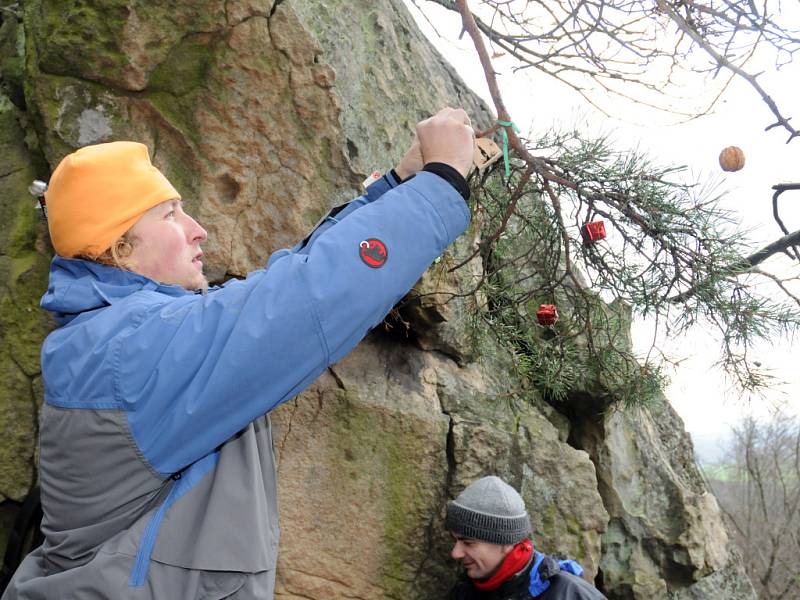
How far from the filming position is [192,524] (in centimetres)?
130

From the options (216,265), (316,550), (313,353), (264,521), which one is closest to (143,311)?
(313,353)

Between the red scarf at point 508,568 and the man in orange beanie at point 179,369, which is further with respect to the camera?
the red scarf at point 508,568

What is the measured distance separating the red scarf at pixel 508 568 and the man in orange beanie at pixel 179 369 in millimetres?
1373

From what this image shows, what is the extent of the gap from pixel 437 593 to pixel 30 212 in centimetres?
210

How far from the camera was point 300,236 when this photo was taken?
A: 8.70ft

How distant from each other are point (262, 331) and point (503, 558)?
1.76 metres

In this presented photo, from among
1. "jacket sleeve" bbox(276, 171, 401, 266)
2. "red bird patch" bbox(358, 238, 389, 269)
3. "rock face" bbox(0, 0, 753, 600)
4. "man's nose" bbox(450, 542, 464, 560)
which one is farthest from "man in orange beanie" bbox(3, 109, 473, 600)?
"man's nose" bbox(450, 542, 464, 560)

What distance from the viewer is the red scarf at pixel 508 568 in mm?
2582

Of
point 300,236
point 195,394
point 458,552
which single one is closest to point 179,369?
point 195,394

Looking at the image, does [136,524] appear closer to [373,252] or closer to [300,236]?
[373,252]

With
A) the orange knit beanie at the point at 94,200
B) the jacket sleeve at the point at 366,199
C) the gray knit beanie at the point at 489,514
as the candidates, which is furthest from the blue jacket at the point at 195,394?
the gray knit beanie at the point at 489,514

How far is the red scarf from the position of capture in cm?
258

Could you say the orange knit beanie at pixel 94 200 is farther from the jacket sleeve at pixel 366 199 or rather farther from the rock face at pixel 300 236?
the rock face at pixel 300 236

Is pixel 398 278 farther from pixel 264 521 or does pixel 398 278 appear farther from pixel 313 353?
pixel 264 521
